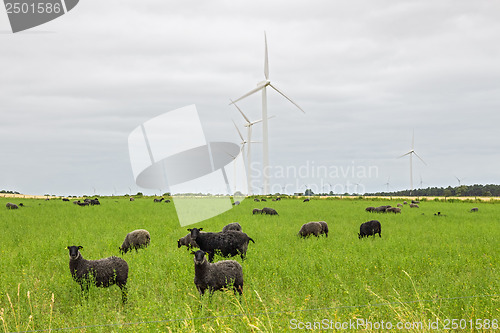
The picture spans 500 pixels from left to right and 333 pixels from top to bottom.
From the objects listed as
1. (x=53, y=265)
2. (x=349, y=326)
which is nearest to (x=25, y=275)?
(x=53, y=265)

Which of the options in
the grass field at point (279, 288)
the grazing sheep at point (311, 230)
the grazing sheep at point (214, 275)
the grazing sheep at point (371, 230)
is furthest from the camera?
the grazing sheep at point (371, 230)

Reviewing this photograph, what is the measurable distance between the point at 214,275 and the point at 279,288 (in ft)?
6.99

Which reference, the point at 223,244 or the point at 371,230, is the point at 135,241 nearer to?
the point at 223,244

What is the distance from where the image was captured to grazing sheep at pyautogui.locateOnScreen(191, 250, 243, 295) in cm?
882

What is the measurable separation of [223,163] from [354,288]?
1731cm

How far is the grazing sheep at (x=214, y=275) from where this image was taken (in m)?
8.82

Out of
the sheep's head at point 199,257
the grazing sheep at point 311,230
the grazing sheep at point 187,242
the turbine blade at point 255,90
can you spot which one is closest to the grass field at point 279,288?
the grazing sheep at point 187,242

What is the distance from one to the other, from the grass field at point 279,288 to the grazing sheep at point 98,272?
0.32 meters

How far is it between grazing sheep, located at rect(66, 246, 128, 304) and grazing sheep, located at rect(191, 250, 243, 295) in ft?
7.01

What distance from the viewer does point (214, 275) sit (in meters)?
9.02

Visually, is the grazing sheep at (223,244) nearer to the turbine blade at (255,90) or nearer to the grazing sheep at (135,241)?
the grazing sheep at (135,241)

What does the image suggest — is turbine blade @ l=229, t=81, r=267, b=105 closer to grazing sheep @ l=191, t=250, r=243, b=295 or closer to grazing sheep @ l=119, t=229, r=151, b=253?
grazing sheep @ l=119, t=229, r=151, b=253

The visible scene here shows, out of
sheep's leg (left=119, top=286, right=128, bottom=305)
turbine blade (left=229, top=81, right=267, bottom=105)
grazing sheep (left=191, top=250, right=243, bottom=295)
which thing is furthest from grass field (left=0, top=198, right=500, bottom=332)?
turbine blade (left=229, top=81, right=267, bottom=105)

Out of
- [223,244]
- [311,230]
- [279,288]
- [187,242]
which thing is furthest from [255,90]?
[279,288]
